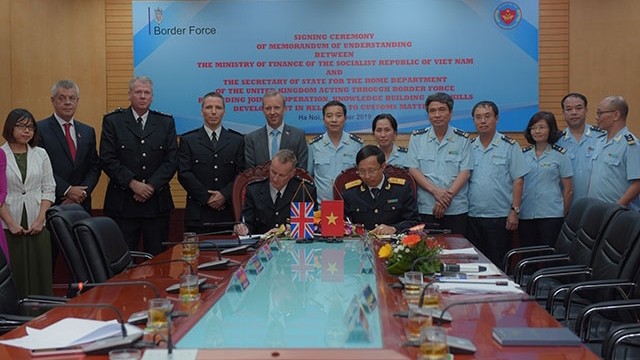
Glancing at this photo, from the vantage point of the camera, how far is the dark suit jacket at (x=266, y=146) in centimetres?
600

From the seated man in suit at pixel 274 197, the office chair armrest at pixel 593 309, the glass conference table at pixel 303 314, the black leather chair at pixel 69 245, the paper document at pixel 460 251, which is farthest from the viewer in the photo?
the seated man in suit at pixel 274 197

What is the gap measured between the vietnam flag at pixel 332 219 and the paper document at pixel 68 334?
2.25 m

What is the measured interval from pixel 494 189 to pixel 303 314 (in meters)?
3.72

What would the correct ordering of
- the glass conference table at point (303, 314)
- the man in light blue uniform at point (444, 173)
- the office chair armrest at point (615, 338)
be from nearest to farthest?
1. the glass conference table at point (303, 314)
2. the office chair armrest at point (615, 338)
3. the man in light blue uniform at point (444, 173)

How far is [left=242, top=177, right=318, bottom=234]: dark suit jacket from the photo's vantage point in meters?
5.20

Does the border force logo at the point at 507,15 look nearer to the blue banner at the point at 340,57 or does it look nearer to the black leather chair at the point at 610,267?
the blue banner at the point at 340,57

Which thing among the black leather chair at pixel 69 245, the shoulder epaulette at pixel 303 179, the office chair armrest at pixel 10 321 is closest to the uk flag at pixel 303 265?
the black leather chair at pixel 69 245

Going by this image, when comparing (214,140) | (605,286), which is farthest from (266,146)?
(605,286)

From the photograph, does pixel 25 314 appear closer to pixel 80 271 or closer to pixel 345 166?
pixel 80 271

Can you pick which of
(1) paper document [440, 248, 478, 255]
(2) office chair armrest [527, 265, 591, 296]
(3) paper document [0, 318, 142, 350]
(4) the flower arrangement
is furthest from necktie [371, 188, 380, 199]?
(3) paper document [0, 318, 142, 350]

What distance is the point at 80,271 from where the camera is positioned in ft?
12.2

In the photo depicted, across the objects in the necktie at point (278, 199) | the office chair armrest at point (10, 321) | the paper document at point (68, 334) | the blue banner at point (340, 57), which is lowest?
the office chair armrest at point (10, 321)

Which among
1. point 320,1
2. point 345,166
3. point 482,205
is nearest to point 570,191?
point 482,205

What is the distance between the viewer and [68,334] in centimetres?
232
